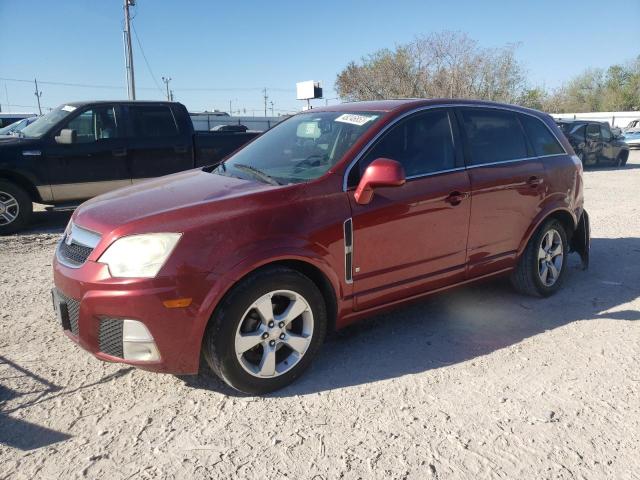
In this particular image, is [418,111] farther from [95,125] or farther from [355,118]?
[95,125]

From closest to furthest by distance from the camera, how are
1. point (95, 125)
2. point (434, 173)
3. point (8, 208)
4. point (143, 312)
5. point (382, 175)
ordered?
point (143, 312), point (382, 175), point (434, 173), point (8, 208), point (95, 125)

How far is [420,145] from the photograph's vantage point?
378cm

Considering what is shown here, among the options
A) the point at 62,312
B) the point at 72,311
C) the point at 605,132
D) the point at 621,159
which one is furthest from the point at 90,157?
the point at 621,159

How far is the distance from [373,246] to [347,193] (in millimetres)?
393

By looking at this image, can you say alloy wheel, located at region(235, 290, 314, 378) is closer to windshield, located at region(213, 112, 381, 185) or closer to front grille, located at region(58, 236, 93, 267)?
windshield, located at region(213, 112, 381, 185)

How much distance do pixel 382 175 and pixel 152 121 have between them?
6.19 m

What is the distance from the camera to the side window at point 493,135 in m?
4.09

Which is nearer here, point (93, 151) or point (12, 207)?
point (12, 207)

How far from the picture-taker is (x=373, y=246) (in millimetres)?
3350

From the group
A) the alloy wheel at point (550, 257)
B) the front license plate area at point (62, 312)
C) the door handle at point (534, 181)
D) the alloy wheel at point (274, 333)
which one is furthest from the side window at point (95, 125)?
the alloy wheel at point (550, 257)

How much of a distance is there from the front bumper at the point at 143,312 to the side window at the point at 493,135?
249cm

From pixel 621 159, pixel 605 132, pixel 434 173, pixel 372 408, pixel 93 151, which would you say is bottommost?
pixel 372 408

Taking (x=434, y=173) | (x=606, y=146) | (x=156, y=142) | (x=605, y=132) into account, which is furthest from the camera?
(x=605, y=132)

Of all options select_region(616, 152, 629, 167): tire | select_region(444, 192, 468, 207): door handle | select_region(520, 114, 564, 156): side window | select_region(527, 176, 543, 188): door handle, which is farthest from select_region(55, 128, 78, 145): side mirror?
select_region(616, 152, 629, 167): tire
